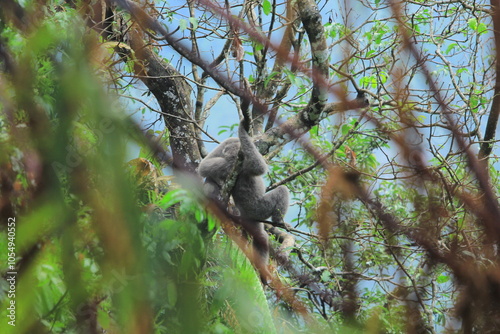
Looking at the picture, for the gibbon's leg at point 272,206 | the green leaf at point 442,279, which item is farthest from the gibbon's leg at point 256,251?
the gibbon's leg at point 272,206

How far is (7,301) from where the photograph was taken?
19.1 inches

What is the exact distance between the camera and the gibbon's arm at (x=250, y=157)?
4.36m

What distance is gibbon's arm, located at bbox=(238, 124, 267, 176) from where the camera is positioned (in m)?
4.36

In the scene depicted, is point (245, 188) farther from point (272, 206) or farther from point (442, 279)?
point (442, 279)

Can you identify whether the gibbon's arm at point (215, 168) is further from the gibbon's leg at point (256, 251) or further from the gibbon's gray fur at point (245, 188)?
the gibbon's leg at point (256, 251)

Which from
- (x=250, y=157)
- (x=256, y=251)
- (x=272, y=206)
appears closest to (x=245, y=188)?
(x=272, y=206)

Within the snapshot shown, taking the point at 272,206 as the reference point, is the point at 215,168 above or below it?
below

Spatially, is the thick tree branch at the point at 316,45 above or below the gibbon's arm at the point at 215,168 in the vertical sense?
above

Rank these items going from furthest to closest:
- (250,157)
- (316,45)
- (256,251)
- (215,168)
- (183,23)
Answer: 1. (215,168)
2. (250,157)
3. (316,45)
4. (183,23)
5. (256,251)

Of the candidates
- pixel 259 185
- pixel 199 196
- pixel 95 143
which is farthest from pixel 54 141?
pixel 259 185

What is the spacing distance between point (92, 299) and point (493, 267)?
4.00m

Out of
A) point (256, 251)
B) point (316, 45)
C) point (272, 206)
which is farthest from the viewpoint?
point (272, 206)

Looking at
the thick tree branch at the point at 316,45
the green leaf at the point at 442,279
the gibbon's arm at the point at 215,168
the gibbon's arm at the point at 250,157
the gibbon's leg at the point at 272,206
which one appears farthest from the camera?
the gibbon's leg at the point at 272,206

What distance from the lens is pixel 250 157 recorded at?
464cm
